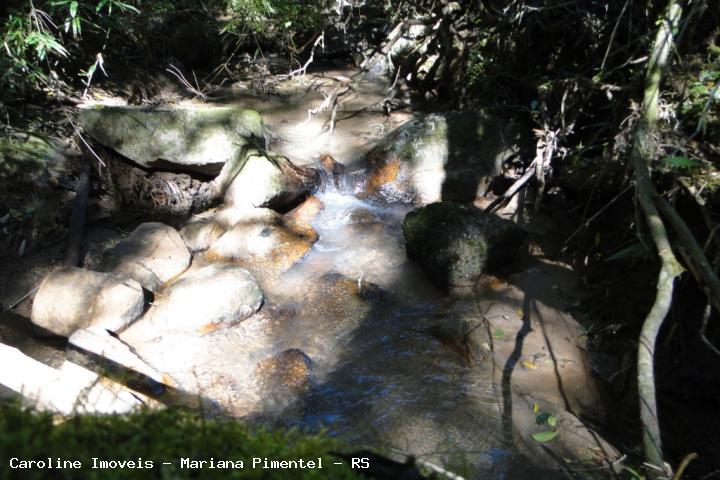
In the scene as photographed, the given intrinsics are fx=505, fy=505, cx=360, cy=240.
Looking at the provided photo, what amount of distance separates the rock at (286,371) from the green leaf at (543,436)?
1.59 meters

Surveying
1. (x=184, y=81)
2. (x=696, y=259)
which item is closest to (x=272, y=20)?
(x=184, y=81)

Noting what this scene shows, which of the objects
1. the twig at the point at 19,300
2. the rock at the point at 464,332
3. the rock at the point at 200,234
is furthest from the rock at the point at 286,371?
the twig at the point at 19,300

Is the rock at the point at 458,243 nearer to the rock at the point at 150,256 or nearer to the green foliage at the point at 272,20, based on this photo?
the rock at the point at 150,256

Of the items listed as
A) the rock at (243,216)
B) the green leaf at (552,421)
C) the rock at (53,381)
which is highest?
the rock at (243,216)

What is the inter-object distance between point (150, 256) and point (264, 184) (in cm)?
152

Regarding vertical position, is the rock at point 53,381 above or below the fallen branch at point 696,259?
below

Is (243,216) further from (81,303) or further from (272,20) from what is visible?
(272,20)

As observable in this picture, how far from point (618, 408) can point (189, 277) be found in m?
3.65

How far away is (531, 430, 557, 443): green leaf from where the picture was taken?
10.3 feet

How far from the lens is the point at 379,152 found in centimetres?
672

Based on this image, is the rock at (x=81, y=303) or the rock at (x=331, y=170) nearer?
the rock at (x=81, y=303)

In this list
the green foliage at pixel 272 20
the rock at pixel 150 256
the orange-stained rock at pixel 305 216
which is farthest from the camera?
the green foliage at pixel 272 20

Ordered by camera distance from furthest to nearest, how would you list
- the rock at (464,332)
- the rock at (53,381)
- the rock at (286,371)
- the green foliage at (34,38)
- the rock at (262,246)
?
the rock at (262,246)
the green foliage at (34,38)
the rock at (464,332)
the rock at (286,371)
the rock at (53,381)

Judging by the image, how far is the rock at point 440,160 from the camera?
20.9 feet
